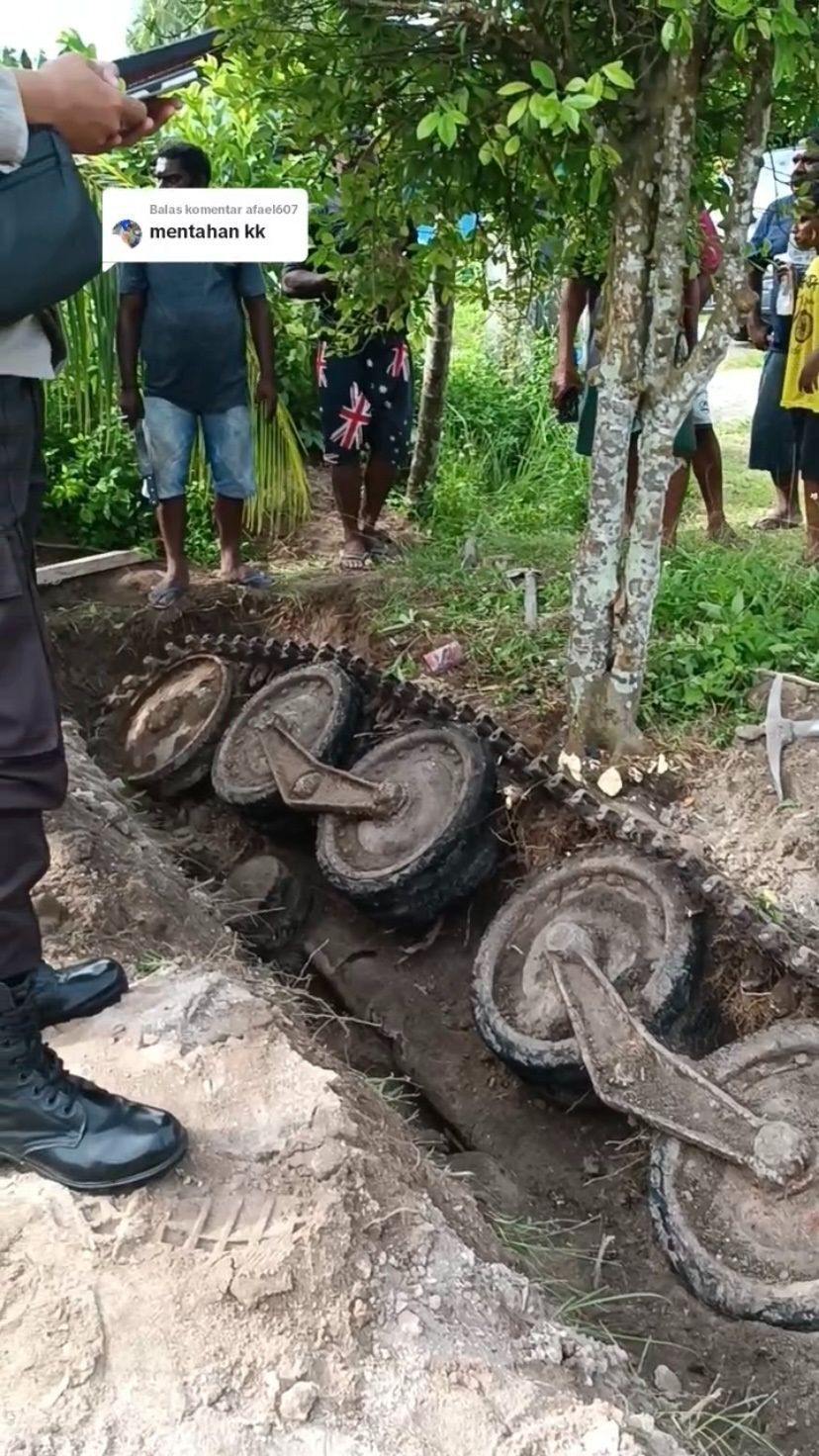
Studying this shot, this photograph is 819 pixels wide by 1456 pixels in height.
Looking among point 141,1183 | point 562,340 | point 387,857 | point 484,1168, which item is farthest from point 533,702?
point 141,1183

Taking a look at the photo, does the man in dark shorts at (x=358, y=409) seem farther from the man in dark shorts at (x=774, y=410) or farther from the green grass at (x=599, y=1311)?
the green grass at (x=599, y=1311)

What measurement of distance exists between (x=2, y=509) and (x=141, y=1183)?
138 centimetres

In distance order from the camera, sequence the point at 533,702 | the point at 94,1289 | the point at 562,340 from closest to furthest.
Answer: the point at 94,1289, the point at 533,702, the point at 562,340

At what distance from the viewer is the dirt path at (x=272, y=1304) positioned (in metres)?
2.21

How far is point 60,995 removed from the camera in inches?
115

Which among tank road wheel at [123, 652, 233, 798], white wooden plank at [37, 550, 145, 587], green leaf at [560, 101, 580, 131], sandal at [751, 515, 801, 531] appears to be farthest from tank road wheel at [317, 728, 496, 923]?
sandal at [751, 515, 801, 531]

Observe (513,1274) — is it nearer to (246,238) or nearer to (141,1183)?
(141,1183)

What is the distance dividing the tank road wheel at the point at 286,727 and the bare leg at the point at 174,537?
1.07 m

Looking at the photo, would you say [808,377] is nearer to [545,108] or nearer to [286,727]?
[286,727]

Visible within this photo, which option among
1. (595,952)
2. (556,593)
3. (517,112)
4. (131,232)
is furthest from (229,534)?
(517,112)

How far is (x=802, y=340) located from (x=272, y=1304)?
554cm

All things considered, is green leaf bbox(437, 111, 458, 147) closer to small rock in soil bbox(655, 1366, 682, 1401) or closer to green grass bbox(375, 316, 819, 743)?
green grass bbox(375, 316, 819, 743)

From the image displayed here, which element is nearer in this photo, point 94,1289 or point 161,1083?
point 94,1289

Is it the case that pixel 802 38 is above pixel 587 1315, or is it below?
above
